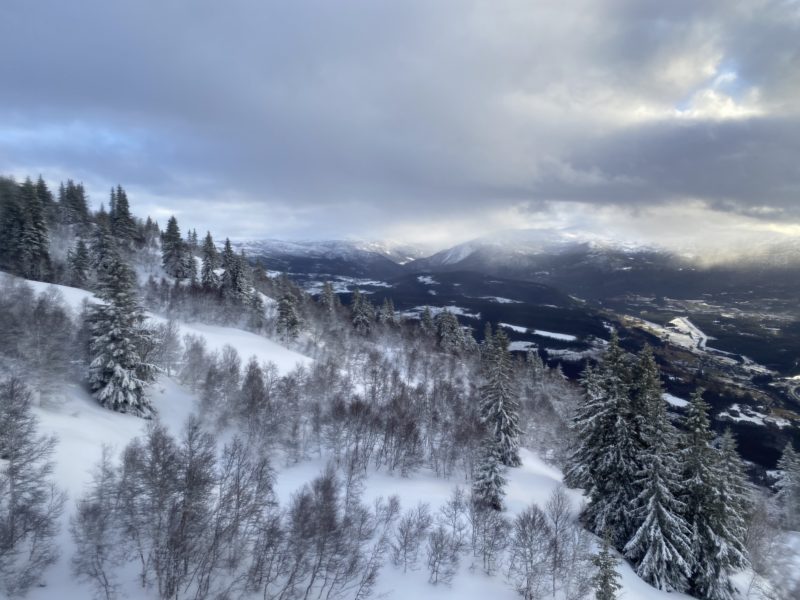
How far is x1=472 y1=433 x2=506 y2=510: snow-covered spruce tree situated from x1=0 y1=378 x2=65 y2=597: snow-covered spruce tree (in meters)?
35.6

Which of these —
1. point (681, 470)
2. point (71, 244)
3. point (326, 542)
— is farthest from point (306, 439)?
point (71, 244)

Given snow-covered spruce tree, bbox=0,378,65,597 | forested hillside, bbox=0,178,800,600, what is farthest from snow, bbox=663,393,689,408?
snow-covered spruce tree, bbox=0,378,65,597

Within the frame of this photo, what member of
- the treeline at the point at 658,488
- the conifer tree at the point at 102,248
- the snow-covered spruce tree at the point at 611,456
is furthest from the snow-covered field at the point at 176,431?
the conifer tree at the point at 102,248

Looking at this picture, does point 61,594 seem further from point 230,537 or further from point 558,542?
point 558,542

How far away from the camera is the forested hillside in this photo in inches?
1022

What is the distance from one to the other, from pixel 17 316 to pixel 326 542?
5011 centimetres

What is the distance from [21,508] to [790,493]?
96.7 meters

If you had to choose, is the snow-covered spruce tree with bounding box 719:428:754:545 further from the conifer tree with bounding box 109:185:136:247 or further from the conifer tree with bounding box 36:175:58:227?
the conifer tree with bounding box 36:175:58:227

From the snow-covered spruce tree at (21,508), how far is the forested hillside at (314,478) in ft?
0.46

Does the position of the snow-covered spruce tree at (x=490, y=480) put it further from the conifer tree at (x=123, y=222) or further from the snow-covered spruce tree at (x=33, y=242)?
the conifer tree at (x=123, y=222)

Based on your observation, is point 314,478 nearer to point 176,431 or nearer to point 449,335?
point 176,431

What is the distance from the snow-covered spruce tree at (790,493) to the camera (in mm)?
63156

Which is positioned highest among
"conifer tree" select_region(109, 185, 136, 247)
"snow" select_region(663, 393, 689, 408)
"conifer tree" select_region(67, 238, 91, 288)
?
"conifer tree" select_region(109, 185, 136, 247)

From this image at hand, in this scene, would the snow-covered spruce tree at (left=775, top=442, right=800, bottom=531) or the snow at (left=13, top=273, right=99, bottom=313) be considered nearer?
the snow-covered spruce tree at (left=775, top=442, right=800, bottom=531)
